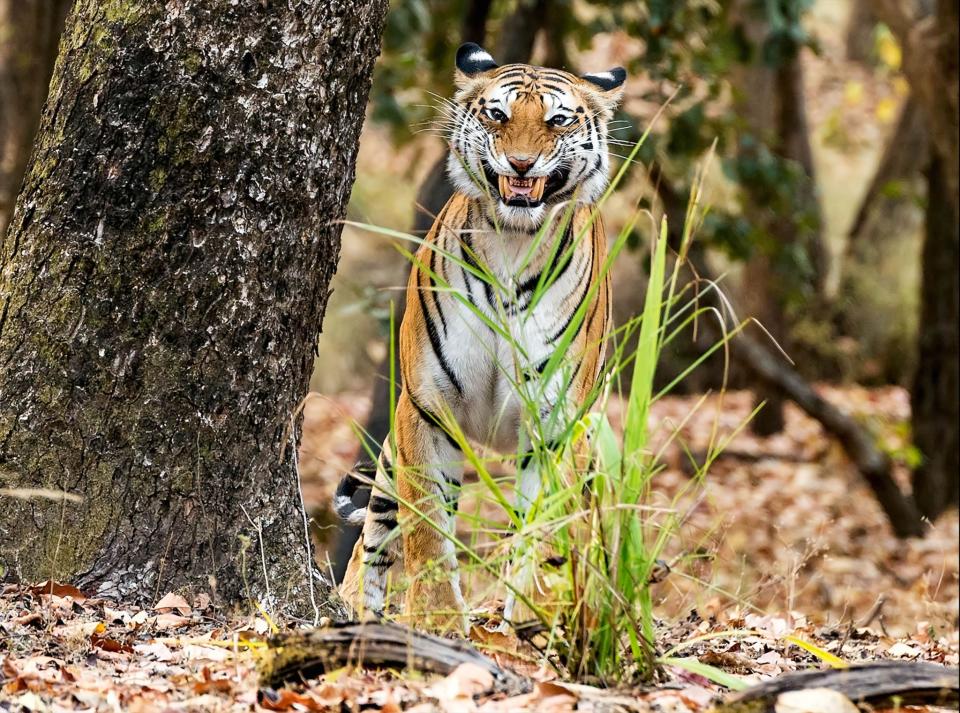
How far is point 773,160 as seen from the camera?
8711 millimetres

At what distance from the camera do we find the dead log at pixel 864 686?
7.98 ft

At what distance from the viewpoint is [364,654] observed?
2.61m

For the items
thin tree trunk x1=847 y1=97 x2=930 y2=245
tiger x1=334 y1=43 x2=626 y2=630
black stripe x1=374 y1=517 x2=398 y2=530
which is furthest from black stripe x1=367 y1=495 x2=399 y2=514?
thin tree trunk x1=847 y1=97 x2=930 y2=245

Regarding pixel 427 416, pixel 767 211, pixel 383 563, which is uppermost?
pixel 767 211

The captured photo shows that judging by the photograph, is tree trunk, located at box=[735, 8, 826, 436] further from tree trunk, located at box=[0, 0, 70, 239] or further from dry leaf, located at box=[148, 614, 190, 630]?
dry leaf, located at box=[148, 614, 190, 630]

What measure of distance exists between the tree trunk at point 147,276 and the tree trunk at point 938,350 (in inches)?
301

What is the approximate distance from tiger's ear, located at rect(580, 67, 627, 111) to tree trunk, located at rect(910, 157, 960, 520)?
6129 mm

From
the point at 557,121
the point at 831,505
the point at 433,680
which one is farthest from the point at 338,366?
the point at 433,680

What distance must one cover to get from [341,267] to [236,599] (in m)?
9.70

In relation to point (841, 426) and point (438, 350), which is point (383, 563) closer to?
point (438, 350)

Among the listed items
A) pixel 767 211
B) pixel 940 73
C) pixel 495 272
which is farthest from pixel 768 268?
pixel 495 272

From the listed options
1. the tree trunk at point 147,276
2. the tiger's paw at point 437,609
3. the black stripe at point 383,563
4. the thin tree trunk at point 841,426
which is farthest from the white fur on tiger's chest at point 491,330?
the thin tree trunk at point 841,426

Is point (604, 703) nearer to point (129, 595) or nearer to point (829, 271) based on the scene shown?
point (129, 595)

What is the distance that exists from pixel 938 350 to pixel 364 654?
8.45 meters
